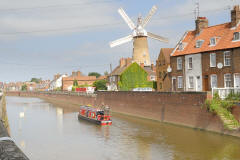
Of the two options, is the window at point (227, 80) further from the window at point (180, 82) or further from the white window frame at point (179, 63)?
the white window frame at point (179, 63)

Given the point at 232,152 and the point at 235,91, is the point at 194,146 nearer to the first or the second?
the point at 232,152

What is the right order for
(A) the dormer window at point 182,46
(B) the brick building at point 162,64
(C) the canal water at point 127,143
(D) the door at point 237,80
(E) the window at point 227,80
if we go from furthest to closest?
(B) the brick building at point 162,64, (A) the dormer window at point 182,46, (E) the window at point 227,80, (D) the door at point 237,80, (C) the canal water at point 127,143

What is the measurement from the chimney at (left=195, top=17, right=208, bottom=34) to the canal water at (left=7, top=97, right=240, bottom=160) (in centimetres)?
1465

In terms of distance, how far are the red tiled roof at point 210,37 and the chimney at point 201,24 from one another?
1.92 feet

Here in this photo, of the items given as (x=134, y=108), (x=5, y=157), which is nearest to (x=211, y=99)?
(x=134, y=108)

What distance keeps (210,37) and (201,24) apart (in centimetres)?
416

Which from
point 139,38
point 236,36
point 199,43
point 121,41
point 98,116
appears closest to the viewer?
point 236,36

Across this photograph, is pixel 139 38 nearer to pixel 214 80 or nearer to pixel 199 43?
pixel 199 43

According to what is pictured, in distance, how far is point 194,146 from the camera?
2464cm

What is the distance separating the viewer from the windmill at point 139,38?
72.9 metres

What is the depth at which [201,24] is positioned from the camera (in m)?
40.0

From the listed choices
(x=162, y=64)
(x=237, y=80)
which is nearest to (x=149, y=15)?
(x=162, y=64)

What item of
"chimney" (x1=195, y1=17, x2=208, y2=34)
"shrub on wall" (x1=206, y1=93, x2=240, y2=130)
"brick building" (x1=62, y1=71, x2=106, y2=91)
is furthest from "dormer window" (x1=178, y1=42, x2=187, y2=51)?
"brick building" (x1=62, y1=71, x2=106, y2=91)

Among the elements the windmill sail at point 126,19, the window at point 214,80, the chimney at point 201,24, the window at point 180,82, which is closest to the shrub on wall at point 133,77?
the windmill sail at point 126,19
